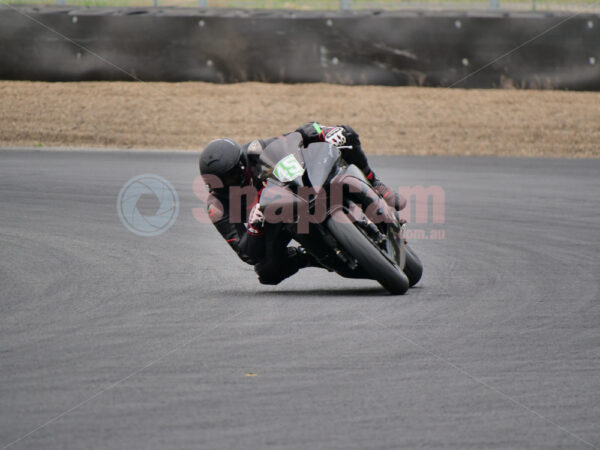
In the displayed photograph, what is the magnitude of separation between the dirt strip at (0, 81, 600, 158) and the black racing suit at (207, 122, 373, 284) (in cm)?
1038

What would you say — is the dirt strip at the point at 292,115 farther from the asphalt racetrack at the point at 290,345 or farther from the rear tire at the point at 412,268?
the rear tire at the point at 412,268

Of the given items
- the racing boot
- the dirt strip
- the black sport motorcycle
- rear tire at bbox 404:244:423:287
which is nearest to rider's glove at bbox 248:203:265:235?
the black sport motorcycle

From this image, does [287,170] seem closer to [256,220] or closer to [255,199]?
[256,220]

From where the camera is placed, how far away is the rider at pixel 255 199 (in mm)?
6430

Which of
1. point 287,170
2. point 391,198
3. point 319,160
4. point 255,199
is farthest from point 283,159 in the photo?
point 391,198

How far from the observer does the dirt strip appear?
57.5ft

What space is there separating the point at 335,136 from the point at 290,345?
202 cm

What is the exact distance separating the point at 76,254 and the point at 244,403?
437cm

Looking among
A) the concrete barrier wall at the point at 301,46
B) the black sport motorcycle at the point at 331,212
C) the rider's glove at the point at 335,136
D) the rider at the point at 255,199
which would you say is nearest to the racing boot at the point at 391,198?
the rider at the point at 255,199

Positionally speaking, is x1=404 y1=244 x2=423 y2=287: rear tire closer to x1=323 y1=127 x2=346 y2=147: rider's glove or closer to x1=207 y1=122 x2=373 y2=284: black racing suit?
x1=207 y1=122 x2=373 y2=284: black racing suit

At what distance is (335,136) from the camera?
681 centimetres

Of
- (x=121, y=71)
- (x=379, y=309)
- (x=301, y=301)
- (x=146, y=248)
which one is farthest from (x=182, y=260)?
(x=121, y=71)

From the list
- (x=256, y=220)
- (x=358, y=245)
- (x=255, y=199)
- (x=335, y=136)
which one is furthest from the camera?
(x=335, y=136)

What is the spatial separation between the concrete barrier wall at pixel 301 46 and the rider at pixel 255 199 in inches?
453
